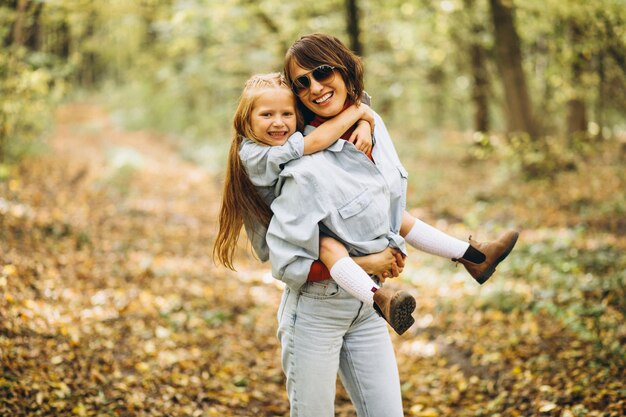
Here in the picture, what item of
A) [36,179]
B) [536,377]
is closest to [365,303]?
[536,377]

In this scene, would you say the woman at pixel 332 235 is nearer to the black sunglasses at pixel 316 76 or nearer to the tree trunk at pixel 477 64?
the black sunglasses at pixel 316 76

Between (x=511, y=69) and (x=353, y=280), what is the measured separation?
955 centimetres

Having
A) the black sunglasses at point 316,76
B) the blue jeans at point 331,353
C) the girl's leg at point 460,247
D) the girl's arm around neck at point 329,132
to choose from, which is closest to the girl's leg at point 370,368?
the blue jeans at point 331,353

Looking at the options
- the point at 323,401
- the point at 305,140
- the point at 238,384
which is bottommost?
the point at 238,384

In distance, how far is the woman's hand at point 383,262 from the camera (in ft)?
8.03

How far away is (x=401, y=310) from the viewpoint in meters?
2.22

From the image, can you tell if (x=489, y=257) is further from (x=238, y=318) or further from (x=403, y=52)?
(x=403, y=52)

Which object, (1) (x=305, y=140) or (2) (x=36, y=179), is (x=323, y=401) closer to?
(1) (x=305, y=140)

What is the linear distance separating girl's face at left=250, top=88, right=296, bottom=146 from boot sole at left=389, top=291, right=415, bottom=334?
88cm

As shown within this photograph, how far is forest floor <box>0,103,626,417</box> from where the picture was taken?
4.02 m

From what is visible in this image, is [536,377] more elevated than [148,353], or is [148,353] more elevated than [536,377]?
[536,377]

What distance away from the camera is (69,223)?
7578 mm

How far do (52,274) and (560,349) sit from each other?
16.5 feet

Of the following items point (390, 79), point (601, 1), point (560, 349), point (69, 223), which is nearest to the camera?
point (560, 349)
